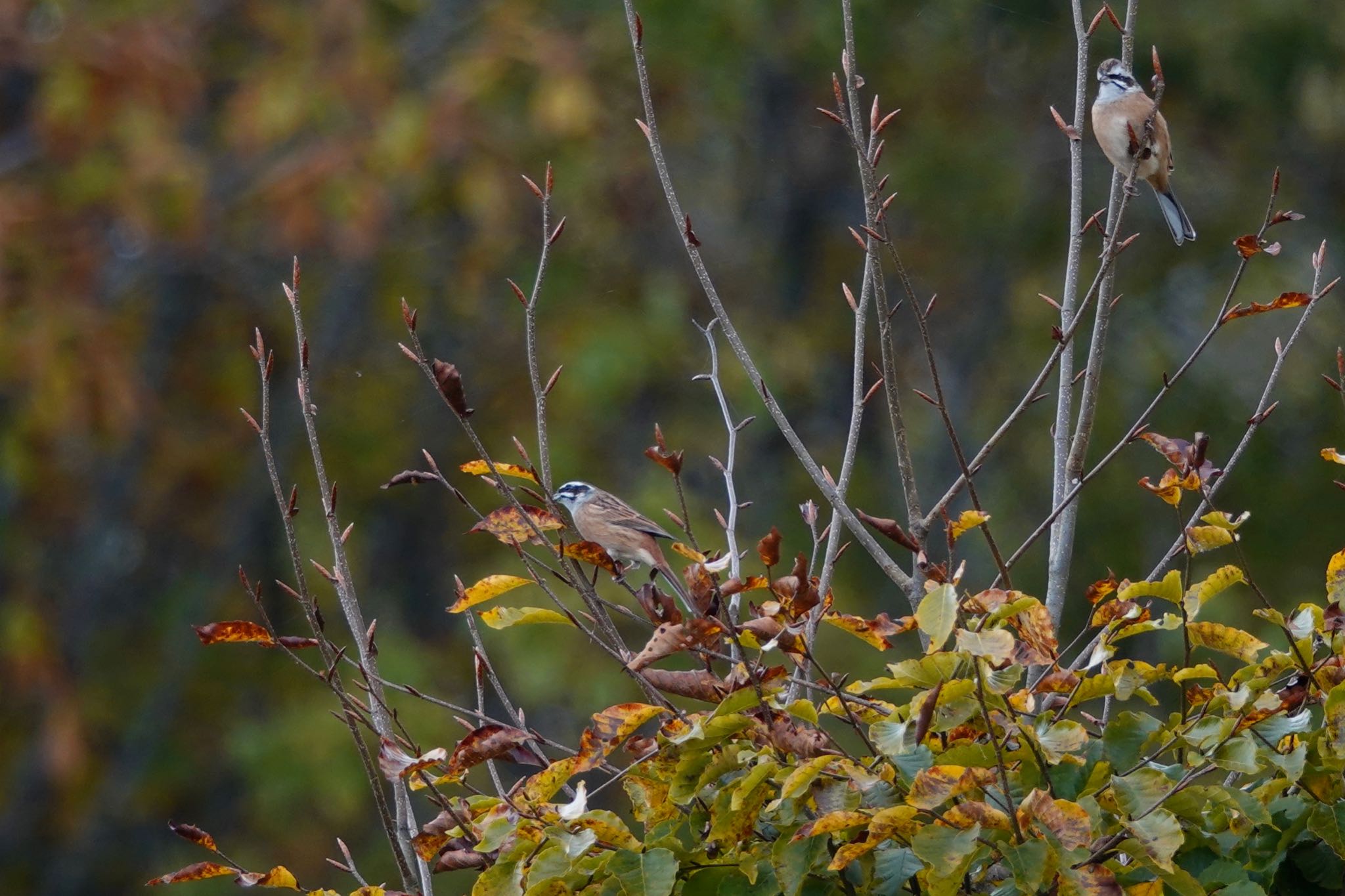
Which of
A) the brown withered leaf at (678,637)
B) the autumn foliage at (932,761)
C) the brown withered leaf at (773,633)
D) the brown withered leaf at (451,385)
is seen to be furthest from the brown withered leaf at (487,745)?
the brown withered leaf at (451,385)

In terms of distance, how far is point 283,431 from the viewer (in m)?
12.5

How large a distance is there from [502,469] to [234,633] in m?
0.53

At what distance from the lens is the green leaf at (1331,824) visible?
212 centimetres

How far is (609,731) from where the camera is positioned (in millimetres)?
2344

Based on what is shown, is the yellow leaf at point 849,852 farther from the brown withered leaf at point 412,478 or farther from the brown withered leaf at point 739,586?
the brown withered leaf at point 412,478

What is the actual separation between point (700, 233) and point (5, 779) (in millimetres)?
6910

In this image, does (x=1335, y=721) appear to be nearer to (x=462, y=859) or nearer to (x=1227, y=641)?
(x=1227, y=641)

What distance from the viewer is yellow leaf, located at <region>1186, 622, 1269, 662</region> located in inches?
91.8

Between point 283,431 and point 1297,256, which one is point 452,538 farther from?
point 1297,256

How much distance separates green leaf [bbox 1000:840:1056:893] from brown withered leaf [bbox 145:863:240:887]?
3.52 ft

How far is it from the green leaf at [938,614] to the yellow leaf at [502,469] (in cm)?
80

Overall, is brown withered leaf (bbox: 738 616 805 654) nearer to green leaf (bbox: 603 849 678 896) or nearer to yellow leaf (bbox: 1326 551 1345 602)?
green leaf (bbox: 603 849 678 896)

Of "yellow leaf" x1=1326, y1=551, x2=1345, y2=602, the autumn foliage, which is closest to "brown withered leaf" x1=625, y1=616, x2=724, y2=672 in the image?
the autumn foliage

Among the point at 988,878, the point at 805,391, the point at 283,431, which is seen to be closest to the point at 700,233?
the point at 805,391
